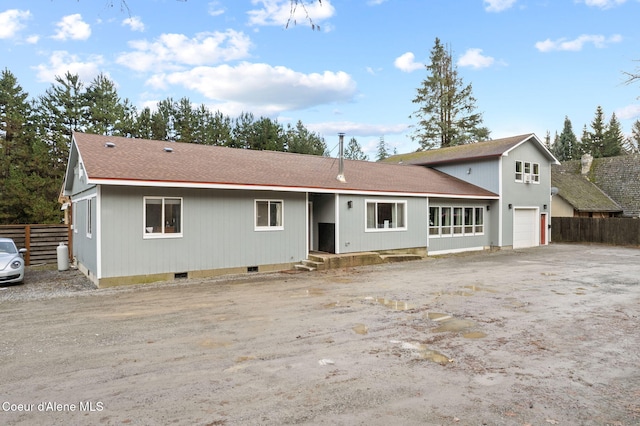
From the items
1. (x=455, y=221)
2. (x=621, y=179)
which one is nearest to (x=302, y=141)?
(x=455, y=221)

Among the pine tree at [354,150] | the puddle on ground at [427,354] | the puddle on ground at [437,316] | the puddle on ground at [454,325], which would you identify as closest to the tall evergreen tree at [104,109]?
the puddle on ground at [437,316]

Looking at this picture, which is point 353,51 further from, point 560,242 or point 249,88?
point 560,242

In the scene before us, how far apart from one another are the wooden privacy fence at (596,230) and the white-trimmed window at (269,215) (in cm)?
1949

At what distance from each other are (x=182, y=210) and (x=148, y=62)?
211 inches

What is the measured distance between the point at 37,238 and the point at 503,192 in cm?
2086

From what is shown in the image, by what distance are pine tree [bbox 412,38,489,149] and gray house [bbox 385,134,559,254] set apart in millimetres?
16081

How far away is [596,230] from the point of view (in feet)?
74.0

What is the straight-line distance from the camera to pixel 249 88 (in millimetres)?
23609

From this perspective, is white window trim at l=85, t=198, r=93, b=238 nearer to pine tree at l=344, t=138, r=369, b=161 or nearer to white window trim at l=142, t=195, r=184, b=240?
white window trim at l=142, t=195, r=184, b=240

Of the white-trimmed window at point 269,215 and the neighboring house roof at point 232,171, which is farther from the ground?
the neighboring house roof at point 232,171

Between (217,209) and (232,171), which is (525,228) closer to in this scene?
(232,171)

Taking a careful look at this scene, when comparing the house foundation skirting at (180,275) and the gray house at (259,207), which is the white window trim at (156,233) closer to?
the gray house at (259,207)

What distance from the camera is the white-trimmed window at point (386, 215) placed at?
15391mm

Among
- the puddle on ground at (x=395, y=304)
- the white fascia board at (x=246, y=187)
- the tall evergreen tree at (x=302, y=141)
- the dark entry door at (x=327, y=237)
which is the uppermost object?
the tall evergreen tree at (x=302, y=141)
